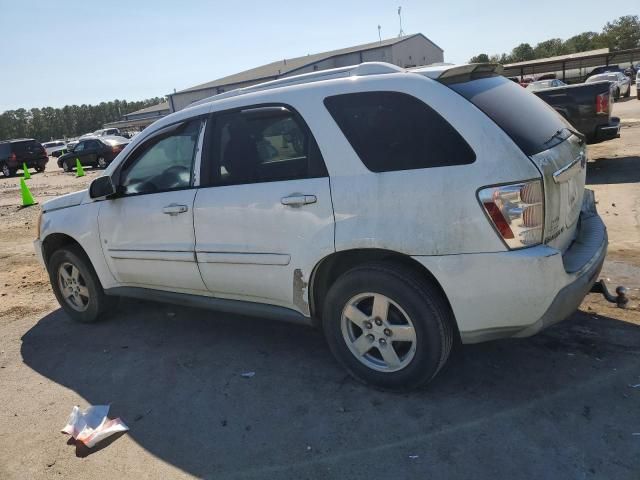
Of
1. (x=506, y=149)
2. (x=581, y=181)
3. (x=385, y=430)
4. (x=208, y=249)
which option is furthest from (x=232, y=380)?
(x=581, y=181)

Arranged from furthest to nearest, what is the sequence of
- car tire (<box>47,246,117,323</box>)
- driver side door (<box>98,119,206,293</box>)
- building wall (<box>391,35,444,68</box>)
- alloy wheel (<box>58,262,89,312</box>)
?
building wall (<box>391,35,444,68</box>), alloy wheel (<box>58,262,89,312</box>), car tire (<box>47,246,117,323</box>), driver side door (<box>98,119,206,293</box>)

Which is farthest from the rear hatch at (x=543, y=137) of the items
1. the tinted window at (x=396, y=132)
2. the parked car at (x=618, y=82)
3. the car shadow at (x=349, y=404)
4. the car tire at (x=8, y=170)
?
the car tire at (x=8, y=170)

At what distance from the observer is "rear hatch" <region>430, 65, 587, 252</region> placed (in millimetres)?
2828

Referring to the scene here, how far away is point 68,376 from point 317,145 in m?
2.71

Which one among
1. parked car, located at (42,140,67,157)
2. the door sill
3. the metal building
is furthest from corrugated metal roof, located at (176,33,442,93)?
the door sill

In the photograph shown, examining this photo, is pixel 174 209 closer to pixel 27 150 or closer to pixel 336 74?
pixel 336 74

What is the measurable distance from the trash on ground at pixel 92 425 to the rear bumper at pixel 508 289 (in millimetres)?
2192

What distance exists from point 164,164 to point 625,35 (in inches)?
3522

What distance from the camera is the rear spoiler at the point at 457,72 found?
9.97ft

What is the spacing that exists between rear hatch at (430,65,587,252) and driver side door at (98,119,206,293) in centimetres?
199

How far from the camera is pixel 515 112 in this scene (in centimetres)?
306

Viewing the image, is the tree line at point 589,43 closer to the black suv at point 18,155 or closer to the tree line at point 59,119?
the black suv at point 18,155

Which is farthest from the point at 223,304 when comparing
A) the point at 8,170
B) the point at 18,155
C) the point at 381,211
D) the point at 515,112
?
the point at 8,170

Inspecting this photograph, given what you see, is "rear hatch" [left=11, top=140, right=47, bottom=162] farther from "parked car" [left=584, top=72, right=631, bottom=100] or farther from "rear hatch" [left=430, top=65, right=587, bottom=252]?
"parked car" [left=584, top=72, right=631, bottom=100]
